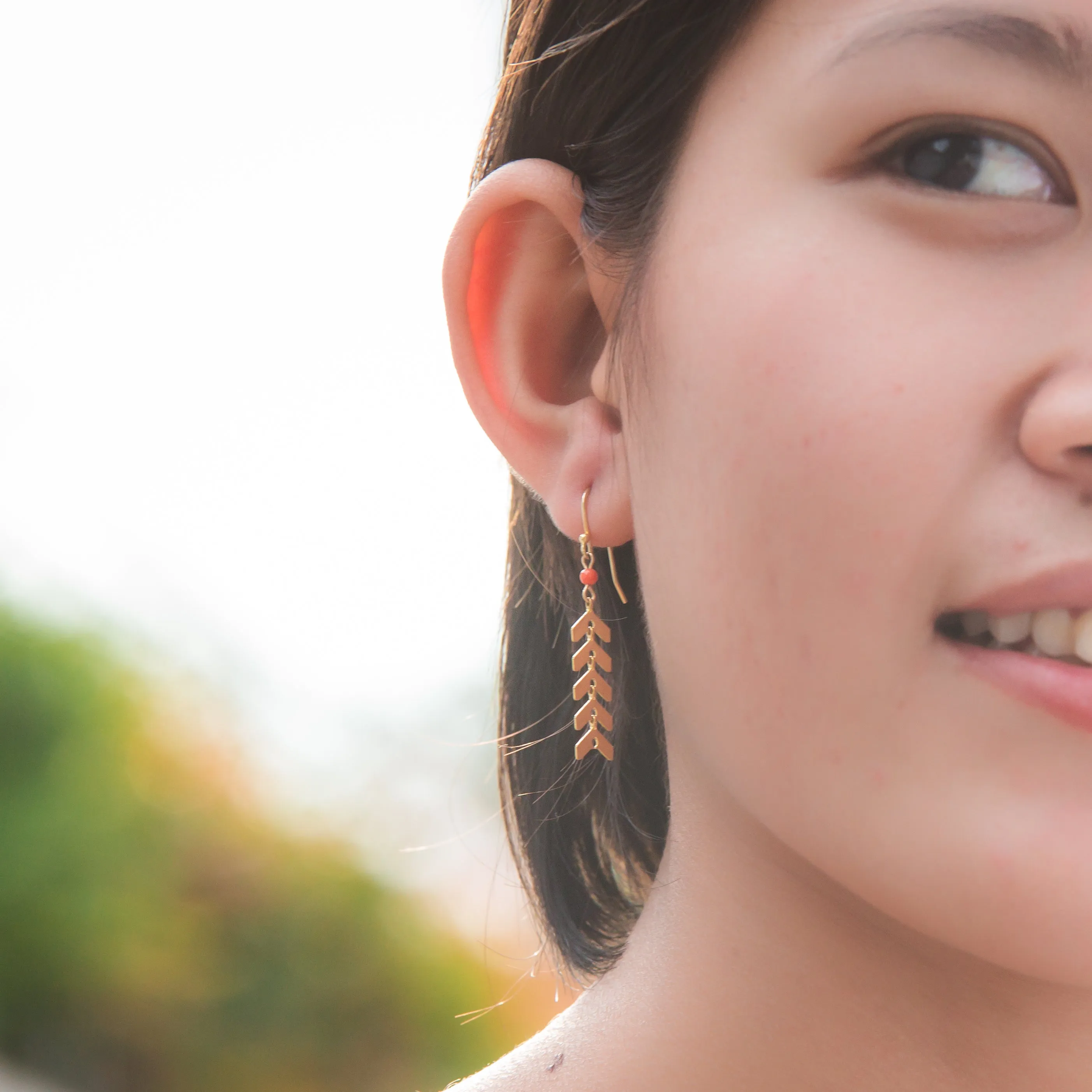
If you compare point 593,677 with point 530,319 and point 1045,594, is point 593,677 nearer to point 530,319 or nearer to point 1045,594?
point 530,319

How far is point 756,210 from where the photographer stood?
1245mm

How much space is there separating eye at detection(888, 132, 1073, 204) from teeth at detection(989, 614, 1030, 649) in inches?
14.5

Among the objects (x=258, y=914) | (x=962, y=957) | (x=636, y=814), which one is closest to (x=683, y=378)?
(x=962, y=957)

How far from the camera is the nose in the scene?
100cm

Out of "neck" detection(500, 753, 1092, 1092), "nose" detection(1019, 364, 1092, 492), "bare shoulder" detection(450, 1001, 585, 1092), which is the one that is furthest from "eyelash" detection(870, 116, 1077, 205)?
"bare shoulder" detection(450, 1001, 585, 1092)

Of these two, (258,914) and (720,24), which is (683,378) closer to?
(720,24)

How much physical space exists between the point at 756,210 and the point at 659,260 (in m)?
0.14

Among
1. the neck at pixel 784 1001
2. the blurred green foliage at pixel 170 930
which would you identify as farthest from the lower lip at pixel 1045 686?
the blurred green foliage at pixel 170 930

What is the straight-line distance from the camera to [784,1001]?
1.39 meters

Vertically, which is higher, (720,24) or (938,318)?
(720,24)

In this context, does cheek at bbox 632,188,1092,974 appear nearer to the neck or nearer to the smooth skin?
the smooth skin

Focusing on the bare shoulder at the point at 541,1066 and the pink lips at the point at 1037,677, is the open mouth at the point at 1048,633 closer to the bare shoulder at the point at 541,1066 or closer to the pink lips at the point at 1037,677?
the pink lips at the point at 1037,677

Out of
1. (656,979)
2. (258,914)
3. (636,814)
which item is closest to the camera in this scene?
(656,979)

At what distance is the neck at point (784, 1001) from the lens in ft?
4.34
